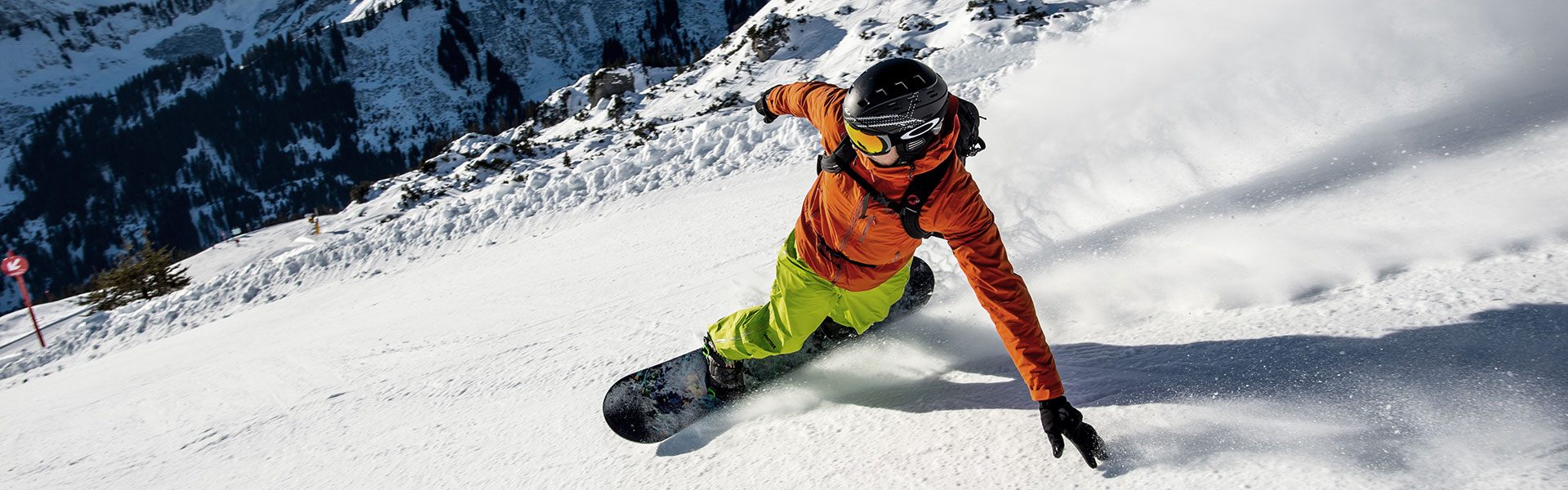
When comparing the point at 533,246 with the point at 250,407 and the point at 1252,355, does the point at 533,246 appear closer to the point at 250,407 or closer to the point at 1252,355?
the point at 250,407

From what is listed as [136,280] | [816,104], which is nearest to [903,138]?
[816,104]

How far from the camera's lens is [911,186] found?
2266mm

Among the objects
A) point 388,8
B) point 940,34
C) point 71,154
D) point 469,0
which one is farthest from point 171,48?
point 940,34

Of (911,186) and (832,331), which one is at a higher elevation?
(911,186)

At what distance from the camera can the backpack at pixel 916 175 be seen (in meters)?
2.25

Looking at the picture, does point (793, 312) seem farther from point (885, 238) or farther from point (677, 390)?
point (677, 390)

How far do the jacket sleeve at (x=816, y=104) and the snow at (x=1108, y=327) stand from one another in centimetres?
101

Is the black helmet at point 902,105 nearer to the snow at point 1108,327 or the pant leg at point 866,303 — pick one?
the pant leg at point 866,303

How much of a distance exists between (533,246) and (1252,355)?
6954 millimetres

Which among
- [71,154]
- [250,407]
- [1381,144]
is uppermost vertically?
[71,154]

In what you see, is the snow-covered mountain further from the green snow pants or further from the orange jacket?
the orange jacket

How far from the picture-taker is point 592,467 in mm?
2820

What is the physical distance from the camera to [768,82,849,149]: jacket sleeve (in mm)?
2996

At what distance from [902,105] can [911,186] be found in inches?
11.2
